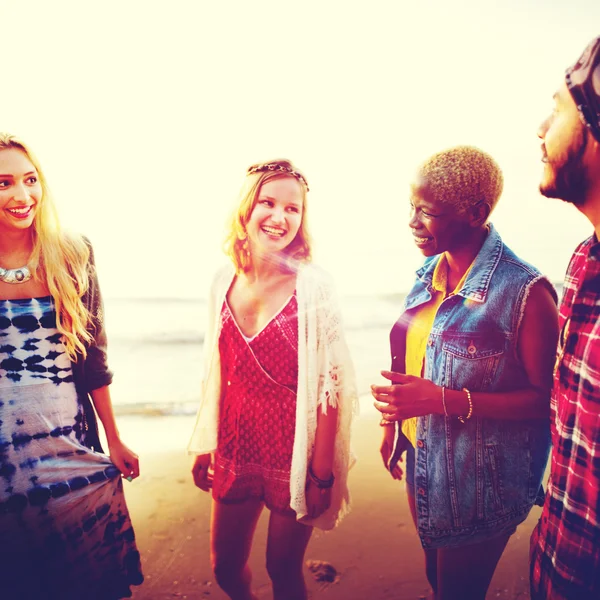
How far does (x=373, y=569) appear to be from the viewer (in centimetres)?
321

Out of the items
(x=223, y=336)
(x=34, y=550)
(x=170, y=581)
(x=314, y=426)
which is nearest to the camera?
(x=34, y=550)

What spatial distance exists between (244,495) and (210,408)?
1.69 ft

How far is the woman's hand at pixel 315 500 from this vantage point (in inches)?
88.4

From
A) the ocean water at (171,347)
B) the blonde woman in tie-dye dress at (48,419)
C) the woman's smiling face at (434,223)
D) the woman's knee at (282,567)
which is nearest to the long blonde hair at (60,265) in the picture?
the blonde woman in tie-dye dress at (48,419)

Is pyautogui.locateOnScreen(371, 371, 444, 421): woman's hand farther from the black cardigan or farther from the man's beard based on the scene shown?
the black cardigan

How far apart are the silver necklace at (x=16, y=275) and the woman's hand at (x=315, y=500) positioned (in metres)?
1.71

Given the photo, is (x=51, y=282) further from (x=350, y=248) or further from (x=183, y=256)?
(x=350, y=248)

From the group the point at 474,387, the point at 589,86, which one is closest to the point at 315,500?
the point at 474,387

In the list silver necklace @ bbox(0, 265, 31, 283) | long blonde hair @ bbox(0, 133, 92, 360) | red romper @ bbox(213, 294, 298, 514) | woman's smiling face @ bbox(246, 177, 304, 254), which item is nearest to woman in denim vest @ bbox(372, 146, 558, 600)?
red romper @ bbox(213, 294, 298, 514)

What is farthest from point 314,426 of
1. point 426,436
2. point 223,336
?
point 223,336

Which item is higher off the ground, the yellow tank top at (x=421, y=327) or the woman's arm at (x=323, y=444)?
the yellow tank top at (x=421, y=327)

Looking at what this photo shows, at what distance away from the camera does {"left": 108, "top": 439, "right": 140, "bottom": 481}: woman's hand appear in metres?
2.32

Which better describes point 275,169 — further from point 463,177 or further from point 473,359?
point 473,359

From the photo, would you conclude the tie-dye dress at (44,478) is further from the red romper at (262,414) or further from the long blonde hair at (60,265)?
the red romper at (262,414)
